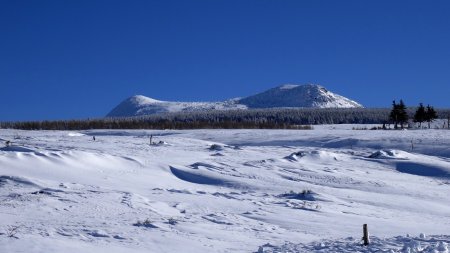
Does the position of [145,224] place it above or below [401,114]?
below

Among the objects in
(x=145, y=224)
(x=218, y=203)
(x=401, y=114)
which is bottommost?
(x=218, y=203)

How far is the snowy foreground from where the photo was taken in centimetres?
1155

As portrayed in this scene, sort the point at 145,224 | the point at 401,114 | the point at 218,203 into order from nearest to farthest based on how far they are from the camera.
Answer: the point at 145,224 → the point at 218,203 → the point at 401,114

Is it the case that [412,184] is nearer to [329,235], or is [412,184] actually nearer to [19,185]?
[329,235]

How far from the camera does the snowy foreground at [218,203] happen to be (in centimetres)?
1155

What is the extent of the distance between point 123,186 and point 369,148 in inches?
1092

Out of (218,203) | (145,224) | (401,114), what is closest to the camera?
(145,224)

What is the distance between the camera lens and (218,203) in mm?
17438

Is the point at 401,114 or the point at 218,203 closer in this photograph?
the point at 218,203

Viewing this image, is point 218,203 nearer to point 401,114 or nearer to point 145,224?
point 145,224

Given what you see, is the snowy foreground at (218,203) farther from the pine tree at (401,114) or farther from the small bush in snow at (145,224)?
the pine tree at (401,114)

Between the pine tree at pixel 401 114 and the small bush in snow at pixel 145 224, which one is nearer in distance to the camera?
the small bush in snow at pixel 145 224

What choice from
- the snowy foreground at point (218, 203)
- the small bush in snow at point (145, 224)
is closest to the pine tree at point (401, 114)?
the snowy foreground at point (218, 203)

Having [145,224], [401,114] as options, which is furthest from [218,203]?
[401,114]
